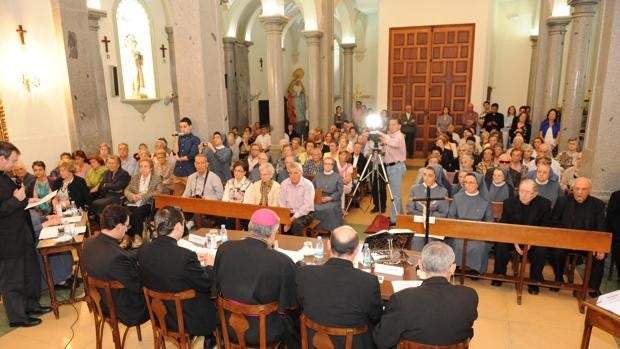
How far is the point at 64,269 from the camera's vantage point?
5.17m

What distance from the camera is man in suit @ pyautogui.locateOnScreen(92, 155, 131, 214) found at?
21.7 ft

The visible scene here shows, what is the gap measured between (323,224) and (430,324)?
4.02 m

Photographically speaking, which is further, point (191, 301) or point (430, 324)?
point (191, 301)

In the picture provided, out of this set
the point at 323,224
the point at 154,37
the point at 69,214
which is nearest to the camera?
the point at 69,214

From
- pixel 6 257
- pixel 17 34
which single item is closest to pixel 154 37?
pixel 17 34

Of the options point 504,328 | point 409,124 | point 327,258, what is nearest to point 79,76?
point 327,258

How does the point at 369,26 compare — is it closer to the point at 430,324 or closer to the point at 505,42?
the point at 505,42

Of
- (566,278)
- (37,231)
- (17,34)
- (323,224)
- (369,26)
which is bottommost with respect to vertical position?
(566,278)

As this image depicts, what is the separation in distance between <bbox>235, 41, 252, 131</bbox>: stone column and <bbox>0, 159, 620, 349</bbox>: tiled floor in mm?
13093

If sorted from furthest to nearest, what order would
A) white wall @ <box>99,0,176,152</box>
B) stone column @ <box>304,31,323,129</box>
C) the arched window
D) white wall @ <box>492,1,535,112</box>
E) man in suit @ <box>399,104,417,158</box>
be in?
white wall @ <box>492,1,535,112</box>, man in suit @ <box>399,104,417,158</box>, stone column @ <box>304,31,323,129</box>, the arched window, white wall @ <box>99,0,176,152</box>

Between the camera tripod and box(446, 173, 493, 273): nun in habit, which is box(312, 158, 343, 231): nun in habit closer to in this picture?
the camera tripod

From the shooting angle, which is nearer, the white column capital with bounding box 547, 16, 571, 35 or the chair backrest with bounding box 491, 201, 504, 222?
the chair backrest with bounding box 491, 201, 504, 222

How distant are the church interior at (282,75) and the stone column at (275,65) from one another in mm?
35

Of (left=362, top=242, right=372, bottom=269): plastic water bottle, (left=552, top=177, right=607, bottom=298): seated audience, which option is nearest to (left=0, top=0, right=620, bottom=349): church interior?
(left=552, top=177, right=607, bottom=298): seated audience
